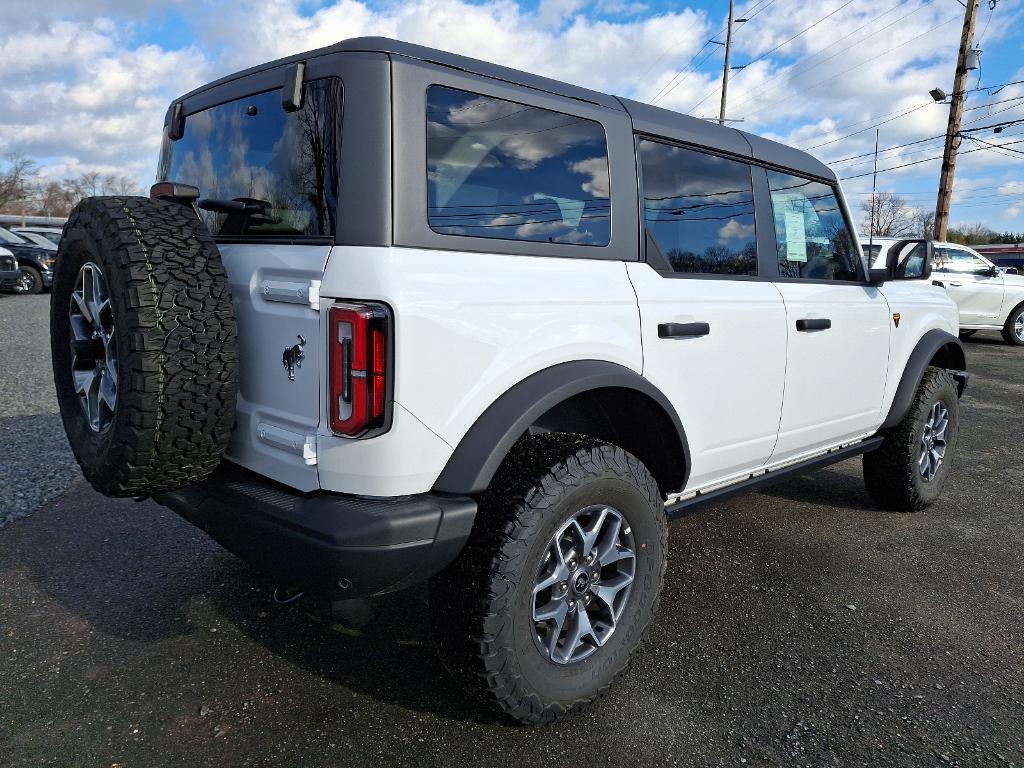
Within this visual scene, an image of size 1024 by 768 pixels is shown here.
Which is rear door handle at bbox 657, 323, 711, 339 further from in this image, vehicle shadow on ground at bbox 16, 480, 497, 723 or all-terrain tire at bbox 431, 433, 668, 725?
vehicle shadow on ground at bbox 16, 480, 497, 723

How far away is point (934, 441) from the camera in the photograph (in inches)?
178

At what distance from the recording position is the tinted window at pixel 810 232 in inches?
135

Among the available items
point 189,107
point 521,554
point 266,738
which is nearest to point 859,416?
point 521,554

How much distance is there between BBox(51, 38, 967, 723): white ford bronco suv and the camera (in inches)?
77.7

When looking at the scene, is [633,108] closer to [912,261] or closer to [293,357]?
[293,357]

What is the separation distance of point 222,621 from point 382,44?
2.24m

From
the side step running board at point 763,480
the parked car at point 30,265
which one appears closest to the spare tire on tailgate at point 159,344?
the side step running board at point 763,480

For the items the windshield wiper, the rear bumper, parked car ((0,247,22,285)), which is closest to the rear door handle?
the rear bumper

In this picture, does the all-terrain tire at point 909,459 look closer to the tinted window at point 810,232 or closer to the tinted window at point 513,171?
the tinted window at point 810,232

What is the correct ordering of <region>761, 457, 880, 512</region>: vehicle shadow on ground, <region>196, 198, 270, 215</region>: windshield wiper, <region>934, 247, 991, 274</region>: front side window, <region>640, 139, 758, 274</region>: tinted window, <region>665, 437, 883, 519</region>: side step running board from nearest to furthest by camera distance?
<region>196, 198, 270, 215</region>: windshield wiper → <region>640, 139, 758, 274</region>: tinted window → <region>665, 437, 883, 519</region>: side step running board → <region>761, 457, 880, 512</region>: vehicle shadow on ground → <region>934, 247, 991, 274</region>: front side window

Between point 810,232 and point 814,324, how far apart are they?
1.72 feet

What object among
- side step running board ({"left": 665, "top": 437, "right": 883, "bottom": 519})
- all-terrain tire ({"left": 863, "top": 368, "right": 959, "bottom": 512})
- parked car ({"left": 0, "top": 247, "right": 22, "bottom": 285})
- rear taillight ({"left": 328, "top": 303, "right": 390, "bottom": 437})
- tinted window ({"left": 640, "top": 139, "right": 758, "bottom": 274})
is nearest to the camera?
rear taillight ({"left": 328, "top": 303, "right": 390, "bottom": 437})

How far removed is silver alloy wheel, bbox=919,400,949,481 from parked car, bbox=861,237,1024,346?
9.16 m

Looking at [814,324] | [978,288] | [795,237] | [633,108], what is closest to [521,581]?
[633,108]
